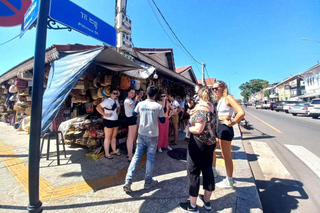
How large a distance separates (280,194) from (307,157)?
267 cm

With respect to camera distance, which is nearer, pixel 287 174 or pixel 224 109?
pixel 224 109

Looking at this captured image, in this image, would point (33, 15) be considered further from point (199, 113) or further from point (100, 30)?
point (199, 113)

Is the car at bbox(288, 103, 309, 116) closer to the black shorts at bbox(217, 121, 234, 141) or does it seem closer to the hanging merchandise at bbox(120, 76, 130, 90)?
the black shorts at bbox(217, 121, 234, 141)

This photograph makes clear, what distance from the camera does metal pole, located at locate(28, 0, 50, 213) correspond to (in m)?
1.69

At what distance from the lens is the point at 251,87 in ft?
258

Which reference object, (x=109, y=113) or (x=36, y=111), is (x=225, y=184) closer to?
(x=109, y=113)

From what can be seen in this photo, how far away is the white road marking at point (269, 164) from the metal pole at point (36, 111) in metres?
4.25

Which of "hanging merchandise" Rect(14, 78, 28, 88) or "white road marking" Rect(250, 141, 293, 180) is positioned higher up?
"hanging merchandise" Rect(14, 78, 28, 88)

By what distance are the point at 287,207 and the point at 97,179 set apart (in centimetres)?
341

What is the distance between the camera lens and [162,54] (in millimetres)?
11758

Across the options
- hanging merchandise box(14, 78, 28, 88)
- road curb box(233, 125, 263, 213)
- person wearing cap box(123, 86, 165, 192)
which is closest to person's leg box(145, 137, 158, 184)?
person wearing cap box(123, 86, 165, 192)

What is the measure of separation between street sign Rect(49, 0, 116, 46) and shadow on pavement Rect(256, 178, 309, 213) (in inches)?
200

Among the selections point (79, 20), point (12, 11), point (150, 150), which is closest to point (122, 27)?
point (79, 20)

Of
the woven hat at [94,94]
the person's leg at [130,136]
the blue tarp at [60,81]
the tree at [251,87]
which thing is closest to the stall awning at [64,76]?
the blue tarp at [60,81]
